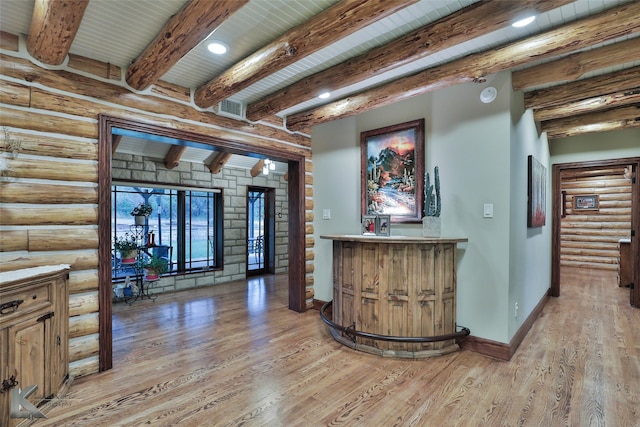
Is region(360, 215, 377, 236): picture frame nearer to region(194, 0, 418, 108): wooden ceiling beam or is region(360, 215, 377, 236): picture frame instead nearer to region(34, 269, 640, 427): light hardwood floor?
region(34, 269, 640, 427): light hardwood floor

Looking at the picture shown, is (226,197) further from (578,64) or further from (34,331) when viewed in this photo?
(578,64)

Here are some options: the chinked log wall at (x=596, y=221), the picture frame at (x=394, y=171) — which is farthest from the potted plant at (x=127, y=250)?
the chinked log wall at (x=596, y=221)

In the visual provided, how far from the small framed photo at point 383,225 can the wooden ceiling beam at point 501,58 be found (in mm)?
1238

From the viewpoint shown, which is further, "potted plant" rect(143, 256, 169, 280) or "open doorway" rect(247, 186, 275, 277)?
"open doorway" rect(247, 186, 275, 277)

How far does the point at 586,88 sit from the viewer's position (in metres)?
3.17

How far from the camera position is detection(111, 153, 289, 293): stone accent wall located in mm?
5328

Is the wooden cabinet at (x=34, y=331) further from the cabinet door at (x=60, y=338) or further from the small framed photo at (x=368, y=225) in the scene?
the small framed photo at (x=368, y=225)

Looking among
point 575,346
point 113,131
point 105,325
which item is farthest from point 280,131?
point 575,346

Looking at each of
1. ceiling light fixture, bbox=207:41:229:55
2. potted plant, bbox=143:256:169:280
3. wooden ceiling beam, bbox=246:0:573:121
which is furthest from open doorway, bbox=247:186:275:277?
ceiling light fixture, bbox=207:41:229:55

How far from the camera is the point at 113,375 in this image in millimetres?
2576

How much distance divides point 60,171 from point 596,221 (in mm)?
10807

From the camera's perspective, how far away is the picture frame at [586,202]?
7965 millimetres

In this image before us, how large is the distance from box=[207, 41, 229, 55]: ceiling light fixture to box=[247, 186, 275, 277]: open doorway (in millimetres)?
4694

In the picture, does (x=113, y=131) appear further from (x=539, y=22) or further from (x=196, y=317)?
(x=539, y=22)
